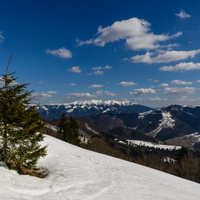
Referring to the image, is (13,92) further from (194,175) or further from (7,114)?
(194,175)

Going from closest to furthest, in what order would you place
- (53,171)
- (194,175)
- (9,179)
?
(9,179) < (53,171) < (194,175)

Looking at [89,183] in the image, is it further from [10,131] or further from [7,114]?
[7,114]

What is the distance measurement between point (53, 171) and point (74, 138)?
35973 millimetres

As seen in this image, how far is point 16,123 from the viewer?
400 inches

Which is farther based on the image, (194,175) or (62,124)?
(62,124)

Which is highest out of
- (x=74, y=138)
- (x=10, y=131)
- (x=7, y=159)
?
(x=10, y=131)

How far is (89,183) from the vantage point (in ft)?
34.2

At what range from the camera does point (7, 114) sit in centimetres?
1009

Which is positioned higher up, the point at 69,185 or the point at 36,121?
the point at 36,121

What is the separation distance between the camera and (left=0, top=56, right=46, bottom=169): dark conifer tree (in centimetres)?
995

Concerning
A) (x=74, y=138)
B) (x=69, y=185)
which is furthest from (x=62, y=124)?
(x=69, y=185)

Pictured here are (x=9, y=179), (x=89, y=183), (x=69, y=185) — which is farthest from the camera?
(x=89, y=183)

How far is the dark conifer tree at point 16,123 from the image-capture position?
32.7ft

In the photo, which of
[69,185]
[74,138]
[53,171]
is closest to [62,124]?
[74,138]
